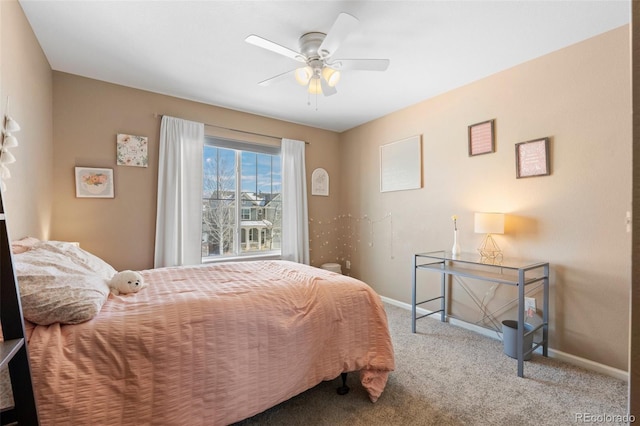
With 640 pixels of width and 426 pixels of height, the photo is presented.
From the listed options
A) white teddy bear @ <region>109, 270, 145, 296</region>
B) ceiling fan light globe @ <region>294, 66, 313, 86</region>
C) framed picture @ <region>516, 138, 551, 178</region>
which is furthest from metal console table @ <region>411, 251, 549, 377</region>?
white teddy bear @ <region>109, 270, 145, 296</region>

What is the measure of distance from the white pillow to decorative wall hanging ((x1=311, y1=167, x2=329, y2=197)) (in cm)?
309

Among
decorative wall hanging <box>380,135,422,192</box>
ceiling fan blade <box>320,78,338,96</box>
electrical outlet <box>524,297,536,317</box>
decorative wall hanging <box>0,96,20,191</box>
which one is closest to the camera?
decorative wall hanging <box>0,96,20,191</box>

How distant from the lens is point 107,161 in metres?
2.91

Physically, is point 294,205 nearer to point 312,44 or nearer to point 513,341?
point 312,44

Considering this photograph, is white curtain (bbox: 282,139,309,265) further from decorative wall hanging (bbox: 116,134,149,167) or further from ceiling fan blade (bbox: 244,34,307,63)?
ceiling fan blade (bbox: 244,34,307,63)

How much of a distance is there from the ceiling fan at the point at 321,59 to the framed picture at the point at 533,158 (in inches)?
57.4

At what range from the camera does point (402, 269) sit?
3672mm

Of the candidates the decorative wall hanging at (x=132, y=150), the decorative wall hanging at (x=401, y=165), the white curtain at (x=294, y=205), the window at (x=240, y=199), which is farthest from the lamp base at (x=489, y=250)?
the decorative wall hanging at (x=132, y=150)

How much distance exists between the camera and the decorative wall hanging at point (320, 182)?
14.2ft

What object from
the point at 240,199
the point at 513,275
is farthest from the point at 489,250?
the point at 240,199

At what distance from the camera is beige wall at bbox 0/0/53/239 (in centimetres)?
172

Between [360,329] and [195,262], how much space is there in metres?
2.16

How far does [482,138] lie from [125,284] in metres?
3.19

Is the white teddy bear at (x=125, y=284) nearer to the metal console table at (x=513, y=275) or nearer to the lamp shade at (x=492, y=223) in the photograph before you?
the metal console table at (x=513, y=275)
